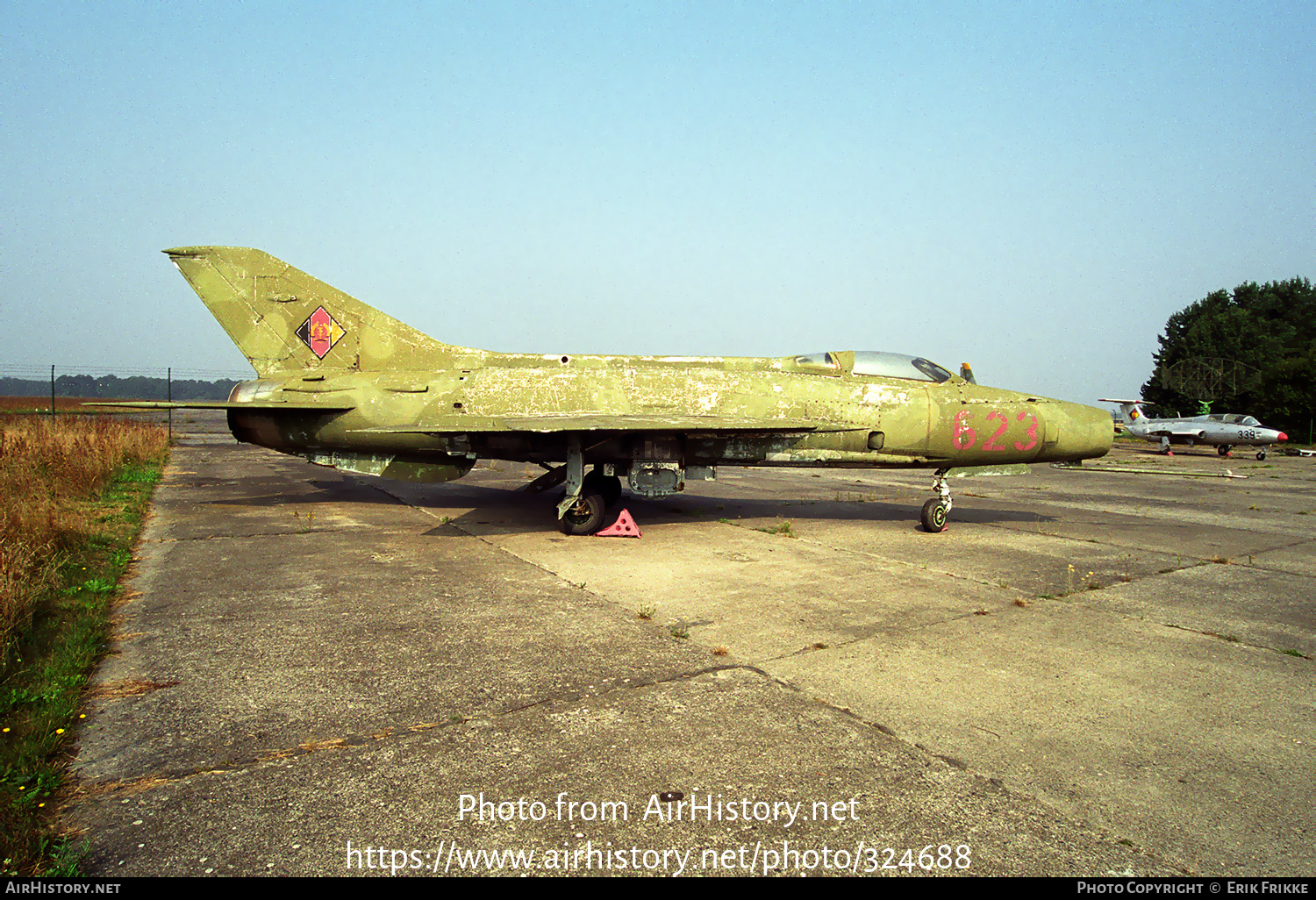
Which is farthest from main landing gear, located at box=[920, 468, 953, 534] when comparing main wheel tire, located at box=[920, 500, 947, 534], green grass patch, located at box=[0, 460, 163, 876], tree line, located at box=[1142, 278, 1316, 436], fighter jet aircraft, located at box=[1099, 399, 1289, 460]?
tree line, located at box=[1142, 278, 1316, 436]

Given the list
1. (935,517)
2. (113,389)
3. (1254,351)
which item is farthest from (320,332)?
(113,389)

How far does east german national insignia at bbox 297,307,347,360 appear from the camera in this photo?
1130cm

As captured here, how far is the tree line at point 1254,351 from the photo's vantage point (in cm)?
4562

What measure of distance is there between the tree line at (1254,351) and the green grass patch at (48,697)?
2378 inches

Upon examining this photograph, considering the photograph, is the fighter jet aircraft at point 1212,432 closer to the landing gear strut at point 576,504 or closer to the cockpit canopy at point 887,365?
the cockpit canopy at point 887,365

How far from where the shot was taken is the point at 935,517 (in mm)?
10312

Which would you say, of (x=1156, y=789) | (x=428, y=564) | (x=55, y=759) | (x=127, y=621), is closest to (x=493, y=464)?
(x=428, y=564)

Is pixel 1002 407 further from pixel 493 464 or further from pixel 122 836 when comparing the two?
pixel 493 464

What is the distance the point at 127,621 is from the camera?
5.42 meters

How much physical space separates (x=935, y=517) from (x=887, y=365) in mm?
2441

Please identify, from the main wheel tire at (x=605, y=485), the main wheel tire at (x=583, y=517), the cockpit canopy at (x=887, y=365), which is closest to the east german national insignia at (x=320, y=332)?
the main wheel tire at (x=605, y=485)

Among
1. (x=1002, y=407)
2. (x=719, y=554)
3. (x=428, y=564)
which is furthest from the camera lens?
(x=1002, y=407)

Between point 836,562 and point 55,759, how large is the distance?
6.98m

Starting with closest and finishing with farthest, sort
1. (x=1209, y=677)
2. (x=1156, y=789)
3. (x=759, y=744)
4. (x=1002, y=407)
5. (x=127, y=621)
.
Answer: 1. (x=1156, y=789)
2. (x=759, y=744)
3. (x=1209, y=677)
4. (x=127, y=621)
5. (x=1002, y=407)
